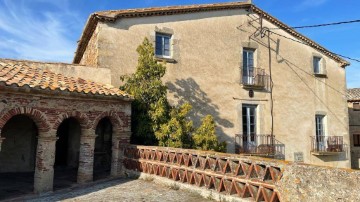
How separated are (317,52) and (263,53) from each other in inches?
165

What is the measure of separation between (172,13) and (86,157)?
760 cm

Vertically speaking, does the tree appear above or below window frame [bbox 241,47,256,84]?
below

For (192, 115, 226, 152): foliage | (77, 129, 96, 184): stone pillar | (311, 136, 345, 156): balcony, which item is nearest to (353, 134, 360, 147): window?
(311, 136, 345, 156): balcony

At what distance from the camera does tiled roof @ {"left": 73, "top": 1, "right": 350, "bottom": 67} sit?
12875 mm

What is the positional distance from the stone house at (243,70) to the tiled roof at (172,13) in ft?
0.15

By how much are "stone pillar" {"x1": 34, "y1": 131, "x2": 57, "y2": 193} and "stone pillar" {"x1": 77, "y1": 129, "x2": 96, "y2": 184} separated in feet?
3.69

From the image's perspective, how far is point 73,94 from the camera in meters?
9.55

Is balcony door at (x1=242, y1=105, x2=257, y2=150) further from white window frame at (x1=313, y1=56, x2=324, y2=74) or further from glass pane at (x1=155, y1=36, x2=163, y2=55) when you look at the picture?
white window frame at (x1=313, y1=56, x2=324, y2=74)

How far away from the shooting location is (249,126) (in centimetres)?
1578

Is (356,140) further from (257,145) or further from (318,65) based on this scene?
(257,145)

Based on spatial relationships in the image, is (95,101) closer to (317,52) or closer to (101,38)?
(101,38)

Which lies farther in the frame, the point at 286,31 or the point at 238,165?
the point at 286,31

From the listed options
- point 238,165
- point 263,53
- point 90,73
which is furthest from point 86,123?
point 263,53

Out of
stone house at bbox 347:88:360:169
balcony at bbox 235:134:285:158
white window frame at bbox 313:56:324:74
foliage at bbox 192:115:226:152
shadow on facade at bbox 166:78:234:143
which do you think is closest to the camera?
foliage at bbox 192:115:226:152
